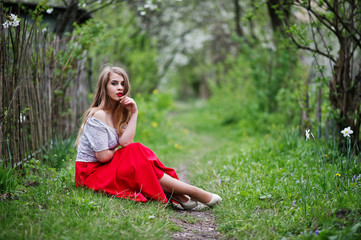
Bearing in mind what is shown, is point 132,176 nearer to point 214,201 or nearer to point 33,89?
point 214,201

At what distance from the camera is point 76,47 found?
461 cm

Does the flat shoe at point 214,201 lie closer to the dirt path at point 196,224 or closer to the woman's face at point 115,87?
the dirt path at point 196,224

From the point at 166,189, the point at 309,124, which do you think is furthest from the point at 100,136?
the point at 309,124

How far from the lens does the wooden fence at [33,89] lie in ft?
10.4

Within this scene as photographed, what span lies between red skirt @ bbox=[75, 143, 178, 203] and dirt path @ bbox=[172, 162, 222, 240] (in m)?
0.25

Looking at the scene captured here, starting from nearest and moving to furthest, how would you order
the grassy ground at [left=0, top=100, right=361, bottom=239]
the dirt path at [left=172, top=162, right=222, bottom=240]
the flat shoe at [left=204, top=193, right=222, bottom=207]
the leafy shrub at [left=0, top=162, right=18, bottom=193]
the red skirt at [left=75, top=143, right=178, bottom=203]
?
the grassy ground at [left=0, top=100, right=361, bottom=239], the dirt path at [left=172, top=162, right=222, bottom=240], the leafy shrub at [left=0, top=162, right=18, bottom=193], the red skirt at [left=75, top=143, right=178, bottom=203], the flat shoe at [left=204, top=193, right=222, bottom=207]

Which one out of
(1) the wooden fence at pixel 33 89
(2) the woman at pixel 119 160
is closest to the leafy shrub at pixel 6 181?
(1) the wooden fence at pixel 33 89

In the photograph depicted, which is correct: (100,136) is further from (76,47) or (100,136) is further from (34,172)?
(76,47)

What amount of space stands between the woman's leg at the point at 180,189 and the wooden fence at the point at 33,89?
58.9 inches

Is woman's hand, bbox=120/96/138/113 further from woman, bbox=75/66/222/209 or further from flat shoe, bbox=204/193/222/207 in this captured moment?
→ flat shoe, bbox=204/193/222/207

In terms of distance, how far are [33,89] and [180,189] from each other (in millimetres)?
2124

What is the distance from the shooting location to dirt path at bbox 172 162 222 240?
2529 mm

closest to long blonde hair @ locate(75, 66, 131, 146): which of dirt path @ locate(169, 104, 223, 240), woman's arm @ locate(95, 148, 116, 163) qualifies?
woman's arm @ locate(95, 148, 116, 163)

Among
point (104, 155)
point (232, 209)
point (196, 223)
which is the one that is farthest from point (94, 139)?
point (232, 209)
